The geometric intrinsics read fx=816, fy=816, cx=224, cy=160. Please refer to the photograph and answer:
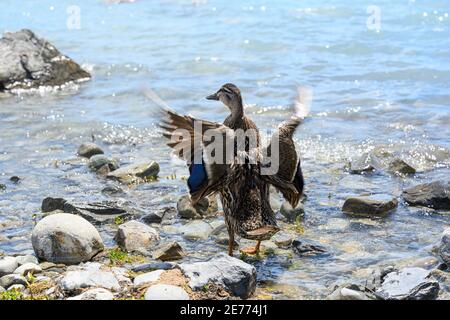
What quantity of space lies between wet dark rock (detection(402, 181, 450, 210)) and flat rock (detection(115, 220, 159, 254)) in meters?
2.47

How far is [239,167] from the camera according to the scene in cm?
639

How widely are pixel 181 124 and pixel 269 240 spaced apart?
1.37 meters

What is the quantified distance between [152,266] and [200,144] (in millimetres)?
985

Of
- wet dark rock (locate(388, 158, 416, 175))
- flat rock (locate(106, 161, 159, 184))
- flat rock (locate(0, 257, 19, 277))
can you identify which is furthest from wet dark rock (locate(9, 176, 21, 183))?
wet dark rock (locate(388, 158, 416, 175))

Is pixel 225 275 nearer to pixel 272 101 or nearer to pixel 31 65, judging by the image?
pixel 272 101

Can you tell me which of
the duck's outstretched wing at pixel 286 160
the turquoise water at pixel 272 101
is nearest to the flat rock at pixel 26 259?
the turquoise water at pixel 272 101

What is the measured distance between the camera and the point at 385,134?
10477 mm

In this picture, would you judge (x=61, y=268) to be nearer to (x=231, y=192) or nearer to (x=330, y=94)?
(x=231, y=192)

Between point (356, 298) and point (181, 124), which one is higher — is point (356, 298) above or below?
below

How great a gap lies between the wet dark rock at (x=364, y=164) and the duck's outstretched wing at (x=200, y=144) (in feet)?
9.34
